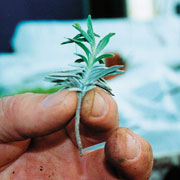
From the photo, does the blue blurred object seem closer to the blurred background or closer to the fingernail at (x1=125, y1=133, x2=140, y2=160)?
the blurred background

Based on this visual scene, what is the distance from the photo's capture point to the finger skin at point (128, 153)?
0.38 metres

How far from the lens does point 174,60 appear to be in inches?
61.5

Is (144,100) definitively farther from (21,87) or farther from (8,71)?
(8,71)

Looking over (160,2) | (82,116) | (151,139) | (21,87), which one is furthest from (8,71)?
(160,2)

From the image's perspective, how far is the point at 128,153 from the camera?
0.38m

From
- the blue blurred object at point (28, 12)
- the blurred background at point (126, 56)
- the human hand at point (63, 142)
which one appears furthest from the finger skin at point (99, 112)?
the blue blurred object at point (28, 12)

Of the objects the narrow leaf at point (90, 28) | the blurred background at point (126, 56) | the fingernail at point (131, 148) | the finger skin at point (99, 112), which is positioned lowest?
the blurred background at point (126, 56)

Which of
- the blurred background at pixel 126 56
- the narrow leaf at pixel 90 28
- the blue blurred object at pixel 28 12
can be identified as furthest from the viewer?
the blue blurred object at pixel 28 12

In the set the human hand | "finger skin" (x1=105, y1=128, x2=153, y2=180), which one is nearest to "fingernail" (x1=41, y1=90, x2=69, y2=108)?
the human hand

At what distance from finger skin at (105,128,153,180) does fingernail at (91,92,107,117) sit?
0.05 meters

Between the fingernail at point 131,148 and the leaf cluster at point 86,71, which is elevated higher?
the leaf cluster at point 86,71

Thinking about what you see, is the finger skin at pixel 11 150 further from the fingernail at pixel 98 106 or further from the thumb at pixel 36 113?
the fingernail at pixel 98 106

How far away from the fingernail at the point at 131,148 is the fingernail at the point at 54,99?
0.42ft

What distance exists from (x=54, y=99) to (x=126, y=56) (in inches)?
45.1
